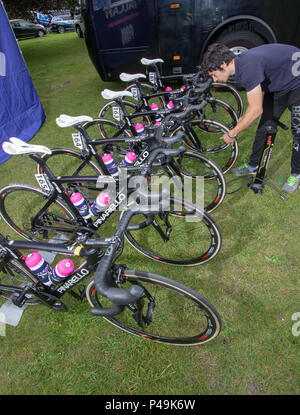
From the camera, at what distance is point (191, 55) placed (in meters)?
5.92

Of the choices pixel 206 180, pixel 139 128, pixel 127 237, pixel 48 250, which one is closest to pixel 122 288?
pixel 48 250

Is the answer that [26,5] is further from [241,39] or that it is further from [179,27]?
[241,39]

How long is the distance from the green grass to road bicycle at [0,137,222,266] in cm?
22

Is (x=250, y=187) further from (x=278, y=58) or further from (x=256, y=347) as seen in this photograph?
(x=256, y=347)

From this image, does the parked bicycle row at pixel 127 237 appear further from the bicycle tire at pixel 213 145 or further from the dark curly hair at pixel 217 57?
the dark curly hair at pixel 217 57

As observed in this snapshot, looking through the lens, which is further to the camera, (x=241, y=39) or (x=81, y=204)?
(x=241, y=39)

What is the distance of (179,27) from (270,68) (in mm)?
3829

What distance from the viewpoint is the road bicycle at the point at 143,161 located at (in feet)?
9.97

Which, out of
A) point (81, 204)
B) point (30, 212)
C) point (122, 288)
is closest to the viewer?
point (122, 288)

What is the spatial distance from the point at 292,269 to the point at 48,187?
3.14m

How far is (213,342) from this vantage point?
2.35 meters

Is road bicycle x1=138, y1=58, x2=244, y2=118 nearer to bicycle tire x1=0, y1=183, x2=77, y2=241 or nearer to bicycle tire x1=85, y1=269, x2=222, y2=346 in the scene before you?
bicycle tire x1=0, y1=183, x2=77, y2=241

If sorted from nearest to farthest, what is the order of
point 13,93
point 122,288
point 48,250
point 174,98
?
point 122,288
point 48,250
point 174,98
point 13,93
